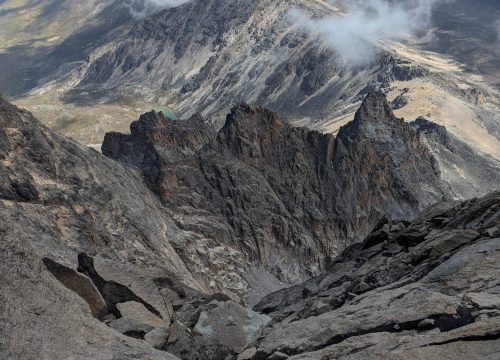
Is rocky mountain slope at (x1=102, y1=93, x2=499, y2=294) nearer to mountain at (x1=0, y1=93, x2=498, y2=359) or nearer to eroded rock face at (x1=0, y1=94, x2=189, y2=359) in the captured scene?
mountain at (x1=0, y1=93, x2=498, y2=359)

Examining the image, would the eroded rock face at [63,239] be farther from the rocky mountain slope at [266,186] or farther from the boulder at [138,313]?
the rocky mountain slope at [266,186]

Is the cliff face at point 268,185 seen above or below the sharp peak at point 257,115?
below

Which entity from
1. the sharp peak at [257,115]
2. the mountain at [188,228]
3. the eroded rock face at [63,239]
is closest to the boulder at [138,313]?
the mountain at [188,228]

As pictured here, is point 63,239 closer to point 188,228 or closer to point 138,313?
point 188,228

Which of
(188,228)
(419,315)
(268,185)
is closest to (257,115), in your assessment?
(268,185)

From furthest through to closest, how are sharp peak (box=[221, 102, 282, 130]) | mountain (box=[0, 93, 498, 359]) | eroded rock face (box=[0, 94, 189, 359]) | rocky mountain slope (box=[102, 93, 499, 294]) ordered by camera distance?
sharp peak (box=[221, 102, 282, 130]) < rocky mountain slope (box=[102, 93, 499, 294]) < mountain (box=[0, 93, 498, 359]) < eroded rock face (box=[0, 94, 189, 359])

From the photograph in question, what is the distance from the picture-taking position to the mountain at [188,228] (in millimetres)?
20609

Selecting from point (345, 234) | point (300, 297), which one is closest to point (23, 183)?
point (300, 297)

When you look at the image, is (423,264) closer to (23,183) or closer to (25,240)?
(25,240)

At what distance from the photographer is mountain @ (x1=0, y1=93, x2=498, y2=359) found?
20609 mm

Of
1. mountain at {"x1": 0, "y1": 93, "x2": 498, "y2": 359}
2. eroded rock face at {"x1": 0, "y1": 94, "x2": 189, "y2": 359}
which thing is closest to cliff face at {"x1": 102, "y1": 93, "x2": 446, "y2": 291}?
mountain at {"x1": 0, "y1": 93, "x2": 498, "y2": 359}

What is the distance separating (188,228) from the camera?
128625 millimetres

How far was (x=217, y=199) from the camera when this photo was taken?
144 meters

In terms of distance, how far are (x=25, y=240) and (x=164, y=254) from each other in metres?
83.6
